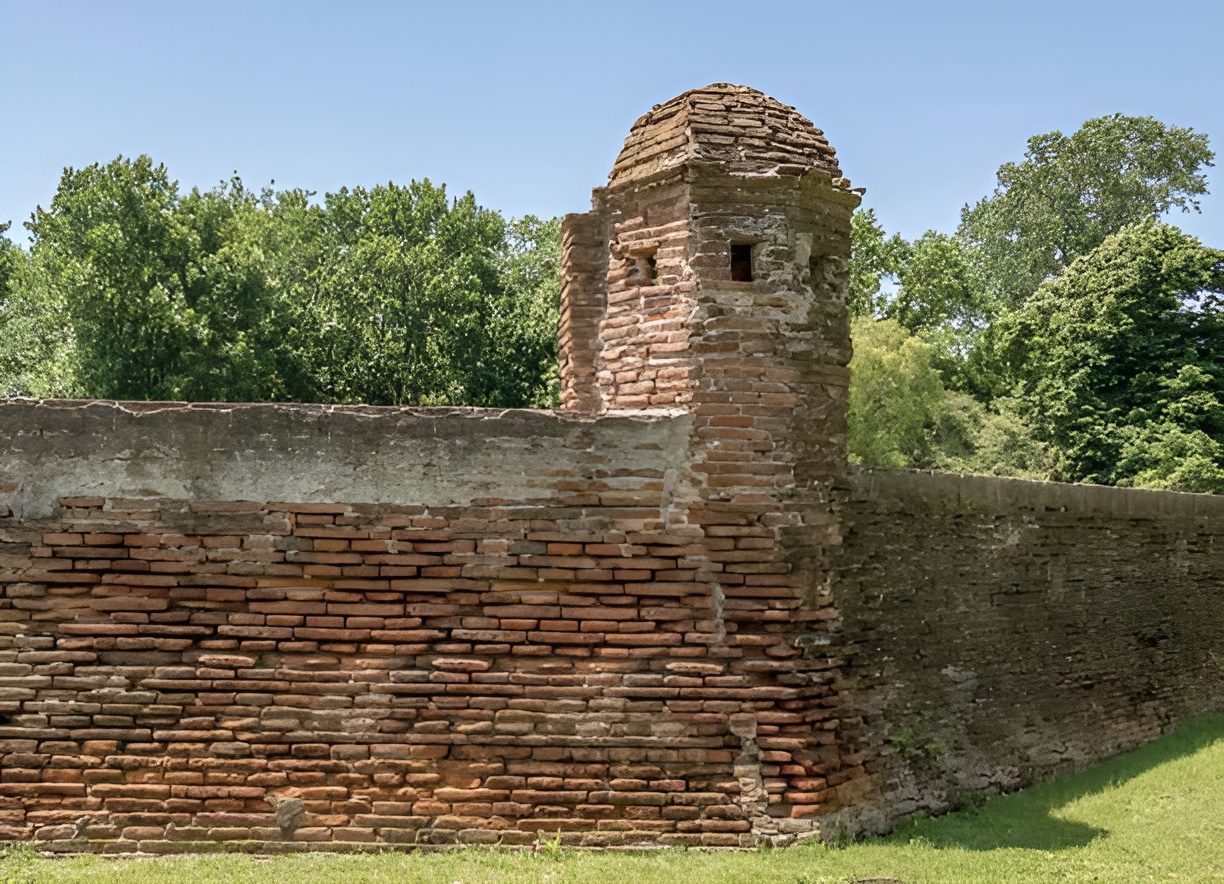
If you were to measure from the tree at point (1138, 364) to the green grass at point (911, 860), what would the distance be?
46.2 ft

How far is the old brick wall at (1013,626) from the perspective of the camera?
22.3 ft

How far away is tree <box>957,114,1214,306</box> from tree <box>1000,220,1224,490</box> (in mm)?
9047

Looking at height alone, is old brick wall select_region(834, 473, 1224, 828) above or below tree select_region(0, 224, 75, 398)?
below

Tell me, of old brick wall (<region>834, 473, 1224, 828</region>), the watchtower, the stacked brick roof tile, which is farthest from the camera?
old brick wall (<region>834, 473, 1224, 828</region>)

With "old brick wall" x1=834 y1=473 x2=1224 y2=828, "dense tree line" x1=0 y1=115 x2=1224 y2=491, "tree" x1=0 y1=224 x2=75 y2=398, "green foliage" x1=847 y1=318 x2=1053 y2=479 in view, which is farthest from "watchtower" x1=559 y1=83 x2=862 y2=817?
"tree" x1=0 y1=224 x2=75 y2=398

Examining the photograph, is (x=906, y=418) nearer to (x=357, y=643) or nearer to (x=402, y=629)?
(x=402, y=629)

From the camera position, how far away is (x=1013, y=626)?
8469mm

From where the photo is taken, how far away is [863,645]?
21.8ft

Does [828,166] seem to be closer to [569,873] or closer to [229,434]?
[229,434]

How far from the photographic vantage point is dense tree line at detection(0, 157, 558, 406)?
2178cm

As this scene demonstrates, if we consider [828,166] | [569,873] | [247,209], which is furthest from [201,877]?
[247,209]

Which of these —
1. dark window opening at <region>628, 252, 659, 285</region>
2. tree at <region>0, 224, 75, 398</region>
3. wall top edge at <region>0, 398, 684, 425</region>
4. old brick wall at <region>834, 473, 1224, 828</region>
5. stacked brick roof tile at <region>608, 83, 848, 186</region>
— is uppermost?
tree at <region>0, 224, 75, 398</region>

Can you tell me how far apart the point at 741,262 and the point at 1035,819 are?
14.0ft

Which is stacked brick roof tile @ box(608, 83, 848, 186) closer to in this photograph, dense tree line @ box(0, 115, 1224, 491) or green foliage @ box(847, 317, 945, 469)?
dense tree line @ box(0, 115, 1224, 491)
